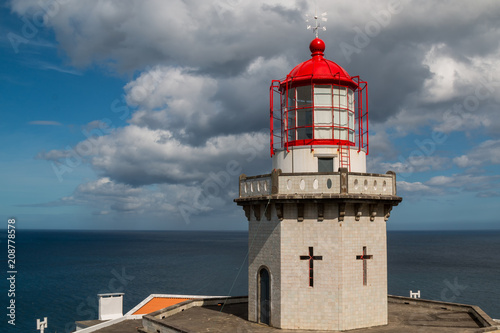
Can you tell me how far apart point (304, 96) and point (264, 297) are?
7.87 m

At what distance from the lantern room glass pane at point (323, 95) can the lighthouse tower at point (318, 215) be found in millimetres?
38

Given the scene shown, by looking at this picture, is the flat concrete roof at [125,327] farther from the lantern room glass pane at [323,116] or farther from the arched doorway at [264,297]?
the lantern room glass pane at [323,116]

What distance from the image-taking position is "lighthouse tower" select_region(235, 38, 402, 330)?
52.9ft

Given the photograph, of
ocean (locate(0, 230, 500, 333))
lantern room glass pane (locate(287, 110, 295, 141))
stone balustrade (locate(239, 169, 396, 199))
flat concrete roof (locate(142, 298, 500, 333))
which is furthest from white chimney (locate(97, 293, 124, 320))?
ocean (locate(0, 230, 500, 333))

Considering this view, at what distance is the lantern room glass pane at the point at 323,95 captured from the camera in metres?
17.5

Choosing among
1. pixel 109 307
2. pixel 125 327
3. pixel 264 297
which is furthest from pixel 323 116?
pixel 109 307

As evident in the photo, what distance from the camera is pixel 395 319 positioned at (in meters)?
18.4

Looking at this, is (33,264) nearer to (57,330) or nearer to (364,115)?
(57,330)

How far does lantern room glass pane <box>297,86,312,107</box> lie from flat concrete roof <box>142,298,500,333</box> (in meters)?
8.42

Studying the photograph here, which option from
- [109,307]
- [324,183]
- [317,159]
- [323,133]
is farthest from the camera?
[109,307]

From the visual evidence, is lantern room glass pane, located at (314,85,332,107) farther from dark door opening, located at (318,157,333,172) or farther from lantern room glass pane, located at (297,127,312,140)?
dark door opening, located at (318,157,333,172)

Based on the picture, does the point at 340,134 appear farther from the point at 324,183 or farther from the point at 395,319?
the point at 395,319

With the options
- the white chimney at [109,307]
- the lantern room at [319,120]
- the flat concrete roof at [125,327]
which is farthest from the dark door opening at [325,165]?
the white chimney at [109,307]

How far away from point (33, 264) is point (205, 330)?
112999 mm
